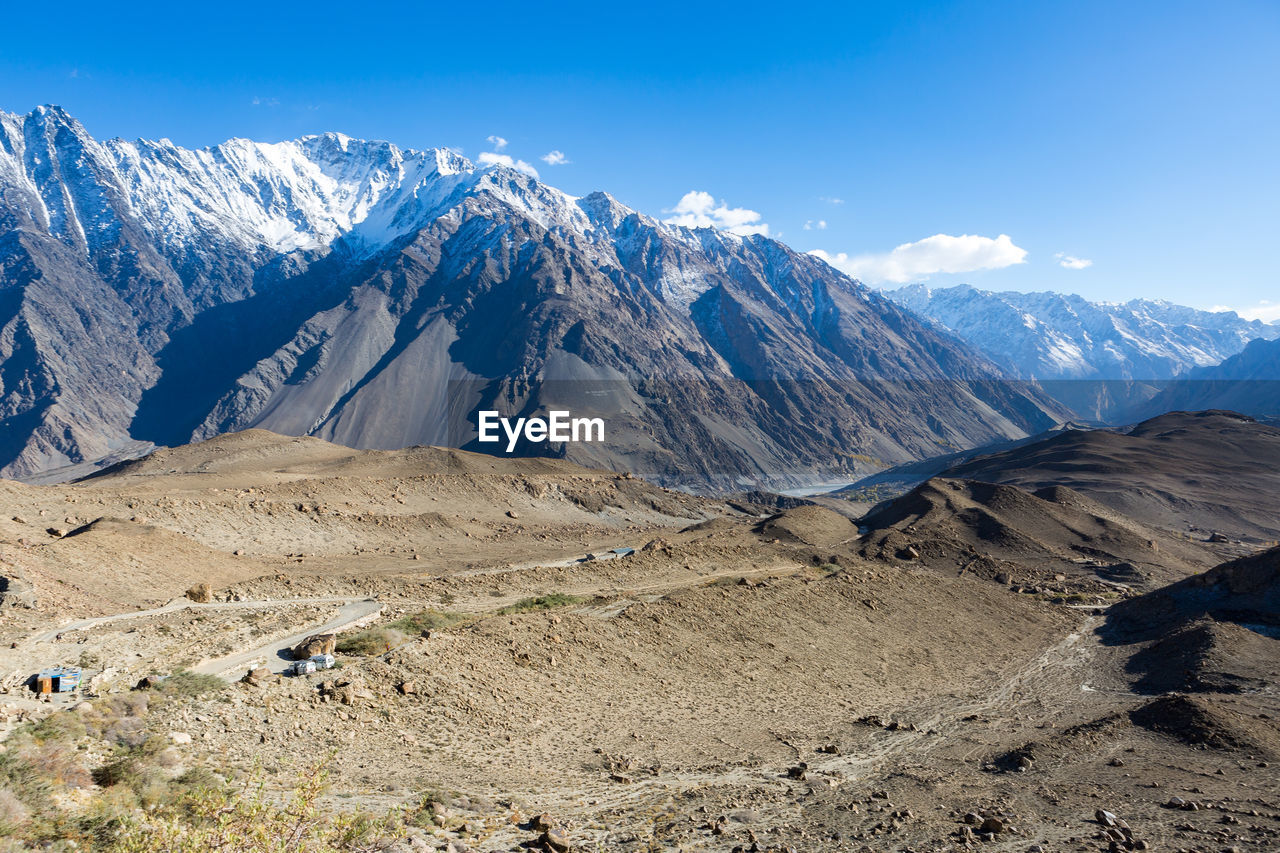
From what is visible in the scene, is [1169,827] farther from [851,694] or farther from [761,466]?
[761,466]

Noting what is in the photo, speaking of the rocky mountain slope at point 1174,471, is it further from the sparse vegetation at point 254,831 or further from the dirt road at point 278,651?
the sparse vegetation at point 254,831

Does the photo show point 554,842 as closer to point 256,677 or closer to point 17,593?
point 256,677

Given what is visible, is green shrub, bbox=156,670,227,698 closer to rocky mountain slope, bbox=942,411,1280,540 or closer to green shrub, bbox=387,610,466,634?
green shrub, bbox=387,610,466,634

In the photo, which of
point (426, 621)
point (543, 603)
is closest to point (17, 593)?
point (426, 621)

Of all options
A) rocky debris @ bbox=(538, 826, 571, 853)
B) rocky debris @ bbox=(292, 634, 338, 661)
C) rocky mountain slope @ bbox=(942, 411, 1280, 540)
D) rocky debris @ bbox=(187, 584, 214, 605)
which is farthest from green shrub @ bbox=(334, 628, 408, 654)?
rocky mountain slope @ bbox=(942, 411, 1280, 540)

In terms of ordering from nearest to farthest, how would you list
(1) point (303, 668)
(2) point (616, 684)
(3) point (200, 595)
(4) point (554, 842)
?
(4) point (554, 842) < (1) point (303, 668) < (2) point (616, 684) < (3) point (200, 595)

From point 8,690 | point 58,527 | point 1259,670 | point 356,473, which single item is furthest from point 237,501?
point 1259,670

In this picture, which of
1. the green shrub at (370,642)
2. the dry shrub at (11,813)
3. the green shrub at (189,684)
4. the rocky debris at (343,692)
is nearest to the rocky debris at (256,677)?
the green shrub at (189,684)
